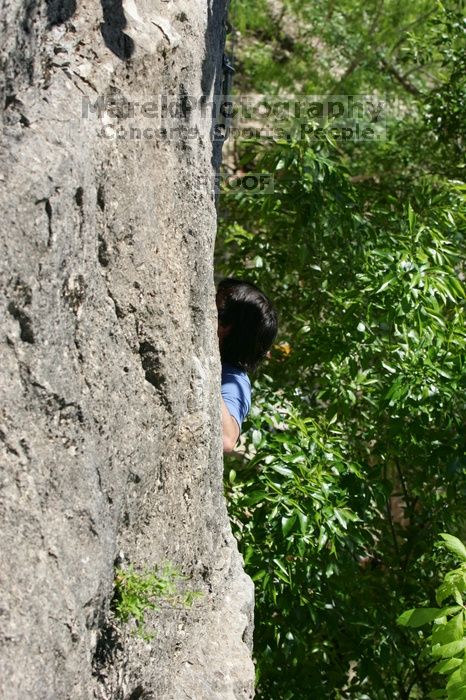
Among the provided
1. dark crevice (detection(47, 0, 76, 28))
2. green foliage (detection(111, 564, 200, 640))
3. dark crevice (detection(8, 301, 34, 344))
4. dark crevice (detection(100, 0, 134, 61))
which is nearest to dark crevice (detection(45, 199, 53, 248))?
dark crevice (detection(8, 301, 34, 344))

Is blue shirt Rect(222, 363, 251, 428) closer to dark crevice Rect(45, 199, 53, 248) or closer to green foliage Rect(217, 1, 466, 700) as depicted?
green foliage Rect(217, 1, 466, 700)

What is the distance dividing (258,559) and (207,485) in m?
0.54

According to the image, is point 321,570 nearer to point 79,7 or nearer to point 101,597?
point 101,597

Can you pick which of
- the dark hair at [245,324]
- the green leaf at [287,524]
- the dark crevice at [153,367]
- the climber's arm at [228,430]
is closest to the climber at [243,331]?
the dark hair at [245,324]

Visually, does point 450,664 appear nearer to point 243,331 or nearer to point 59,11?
point 243,331

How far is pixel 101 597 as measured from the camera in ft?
6.66

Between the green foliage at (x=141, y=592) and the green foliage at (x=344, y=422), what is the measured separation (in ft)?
2.14

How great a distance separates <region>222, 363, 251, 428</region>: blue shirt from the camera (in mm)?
2967

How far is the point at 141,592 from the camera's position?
2205 mm

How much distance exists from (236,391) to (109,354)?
96cm

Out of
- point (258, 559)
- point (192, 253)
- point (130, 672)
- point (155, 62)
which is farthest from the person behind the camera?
point (258, 559)

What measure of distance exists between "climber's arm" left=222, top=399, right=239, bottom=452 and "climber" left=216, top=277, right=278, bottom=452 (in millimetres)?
128

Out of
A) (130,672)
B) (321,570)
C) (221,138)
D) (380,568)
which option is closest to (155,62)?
(221,138)

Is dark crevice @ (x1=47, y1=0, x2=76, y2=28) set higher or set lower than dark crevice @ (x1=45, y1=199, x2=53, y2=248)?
higher
